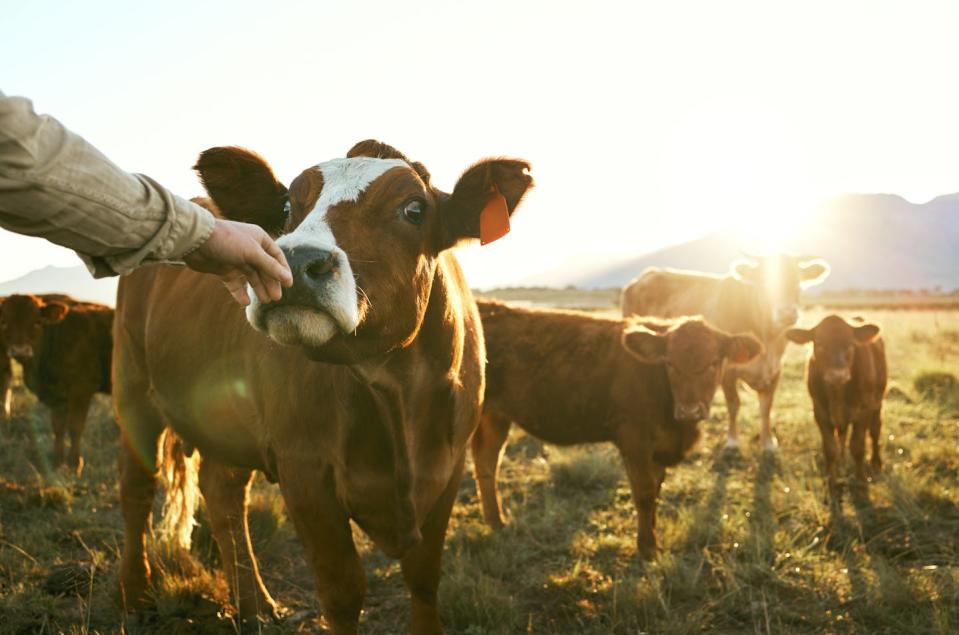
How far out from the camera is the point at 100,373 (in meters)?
9.98

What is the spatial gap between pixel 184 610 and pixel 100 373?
20.8 ft

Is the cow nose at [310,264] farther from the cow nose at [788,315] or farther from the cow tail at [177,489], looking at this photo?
the cow nose at [788,315]

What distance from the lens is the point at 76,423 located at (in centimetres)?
916

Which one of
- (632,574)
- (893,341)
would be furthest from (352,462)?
(893,341)

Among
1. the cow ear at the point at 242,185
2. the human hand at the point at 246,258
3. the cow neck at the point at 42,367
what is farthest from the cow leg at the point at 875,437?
the cow neck at the point at 42,367

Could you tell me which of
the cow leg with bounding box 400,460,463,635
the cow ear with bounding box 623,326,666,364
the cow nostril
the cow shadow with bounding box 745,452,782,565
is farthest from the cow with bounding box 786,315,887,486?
the cow nostril

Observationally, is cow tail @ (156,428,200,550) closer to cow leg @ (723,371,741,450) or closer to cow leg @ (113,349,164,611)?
cow leg @ (113,349,164,611)

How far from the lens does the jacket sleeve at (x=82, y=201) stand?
158 cm

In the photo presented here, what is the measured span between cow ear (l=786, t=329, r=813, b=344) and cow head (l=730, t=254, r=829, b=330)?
2491 mm

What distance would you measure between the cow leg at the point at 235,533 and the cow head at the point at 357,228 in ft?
7.04

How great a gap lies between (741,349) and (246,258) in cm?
540

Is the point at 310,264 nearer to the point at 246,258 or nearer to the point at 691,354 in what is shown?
the point at 246,258

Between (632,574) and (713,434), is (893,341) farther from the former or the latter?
(632,574)

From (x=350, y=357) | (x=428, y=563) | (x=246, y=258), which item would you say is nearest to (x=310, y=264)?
(x=246, y=258)
